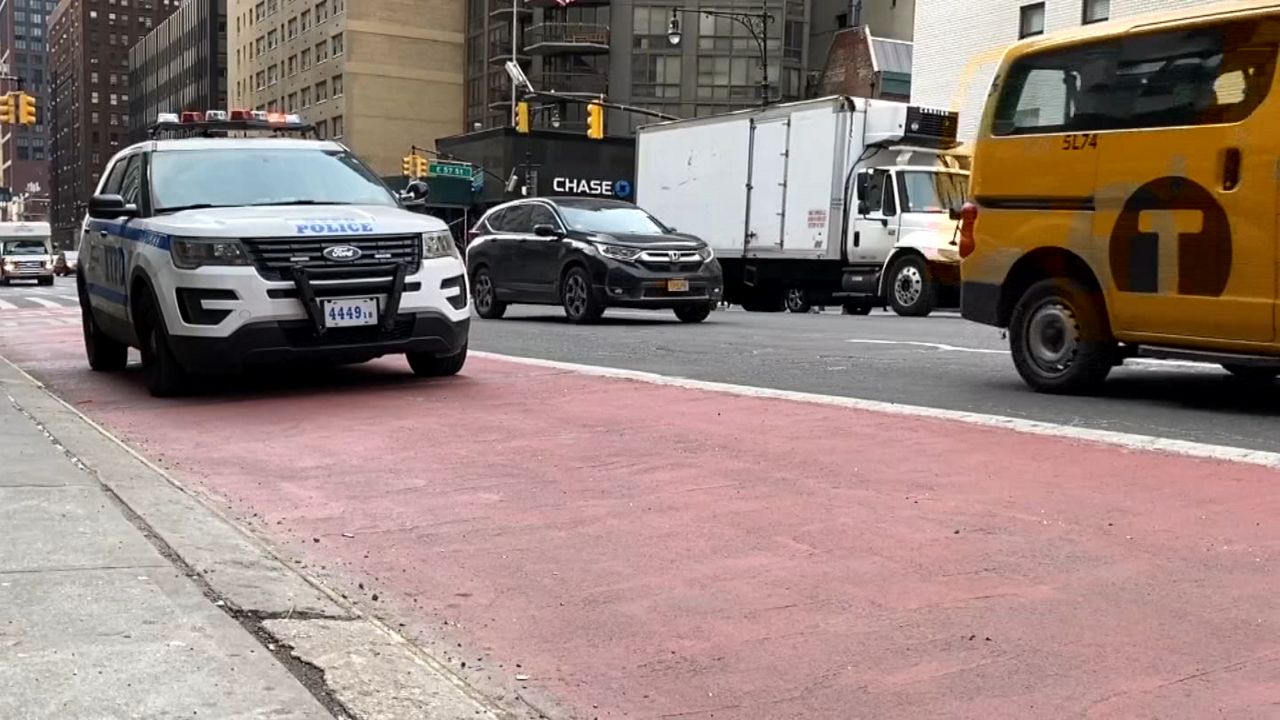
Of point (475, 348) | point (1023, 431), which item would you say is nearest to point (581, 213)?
point (475, 348)

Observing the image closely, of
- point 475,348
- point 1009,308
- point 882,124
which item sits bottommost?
point 475,348

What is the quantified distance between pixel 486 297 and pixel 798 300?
24.6 ft

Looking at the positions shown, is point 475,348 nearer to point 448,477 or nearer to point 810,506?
point 448,477

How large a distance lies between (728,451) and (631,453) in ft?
1.58

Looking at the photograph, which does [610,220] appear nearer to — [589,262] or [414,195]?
[589,262]

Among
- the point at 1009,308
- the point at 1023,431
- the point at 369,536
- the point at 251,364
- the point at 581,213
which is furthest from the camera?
the point at 581,213

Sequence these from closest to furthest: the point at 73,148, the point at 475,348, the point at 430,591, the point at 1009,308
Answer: the point at 430,591 → the point at 1009,308 → the point at 475,348 → the point at 73,148

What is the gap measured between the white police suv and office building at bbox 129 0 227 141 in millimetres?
108672

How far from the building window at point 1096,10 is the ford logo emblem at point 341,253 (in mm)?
25738

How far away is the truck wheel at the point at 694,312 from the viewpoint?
1616 cm

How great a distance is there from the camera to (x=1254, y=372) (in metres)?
8.73

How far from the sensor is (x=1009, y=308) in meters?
9.11

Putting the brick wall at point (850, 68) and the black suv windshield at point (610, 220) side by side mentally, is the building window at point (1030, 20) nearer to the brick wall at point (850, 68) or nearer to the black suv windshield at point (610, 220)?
the brick wall at point (850, 68)

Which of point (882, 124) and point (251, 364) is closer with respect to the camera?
point (251, 364)
